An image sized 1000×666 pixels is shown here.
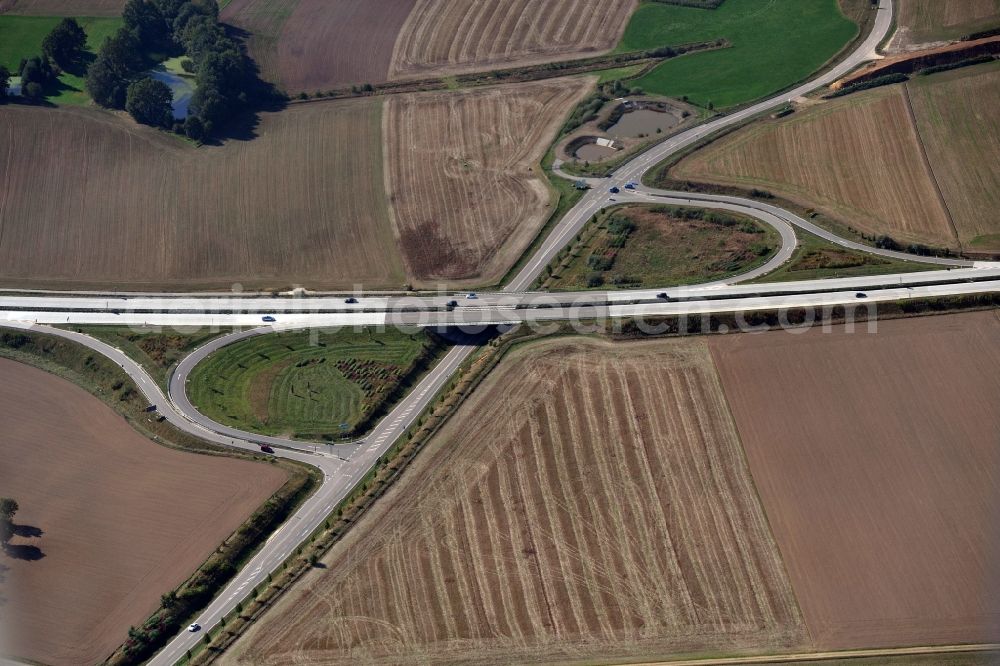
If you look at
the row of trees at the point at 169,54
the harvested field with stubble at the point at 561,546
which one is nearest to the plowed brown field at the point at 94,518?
the harvested field with stubble at the point at 561,546

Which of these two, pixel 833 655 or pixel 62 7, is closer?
pixel 833 655

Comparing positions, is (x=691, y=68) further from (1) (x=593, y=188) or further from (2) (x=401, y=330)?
(2) (x=401, y=330)

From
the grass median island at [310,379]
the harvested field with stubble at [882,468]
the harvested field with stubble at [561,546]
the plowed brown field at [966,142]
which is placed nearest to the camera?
the harvested field with stubble at [882,468]

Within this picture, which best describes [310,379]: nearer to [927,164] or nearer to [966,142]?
[927,164]

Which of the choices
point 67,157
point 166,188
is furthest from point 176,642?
point 67,157

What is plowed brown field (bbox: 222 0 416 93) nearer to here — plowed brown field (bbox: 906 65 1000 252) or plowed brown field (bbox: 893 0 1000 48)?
plowed brown field (bbox: 906 65 1000 252)

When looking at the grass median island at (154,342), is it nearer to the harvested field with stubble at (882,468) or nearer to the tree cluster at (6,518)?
the tree cluster at (6,518)

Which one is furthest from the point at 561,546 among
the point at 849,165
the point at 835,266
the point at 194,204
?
the point at 194,204
